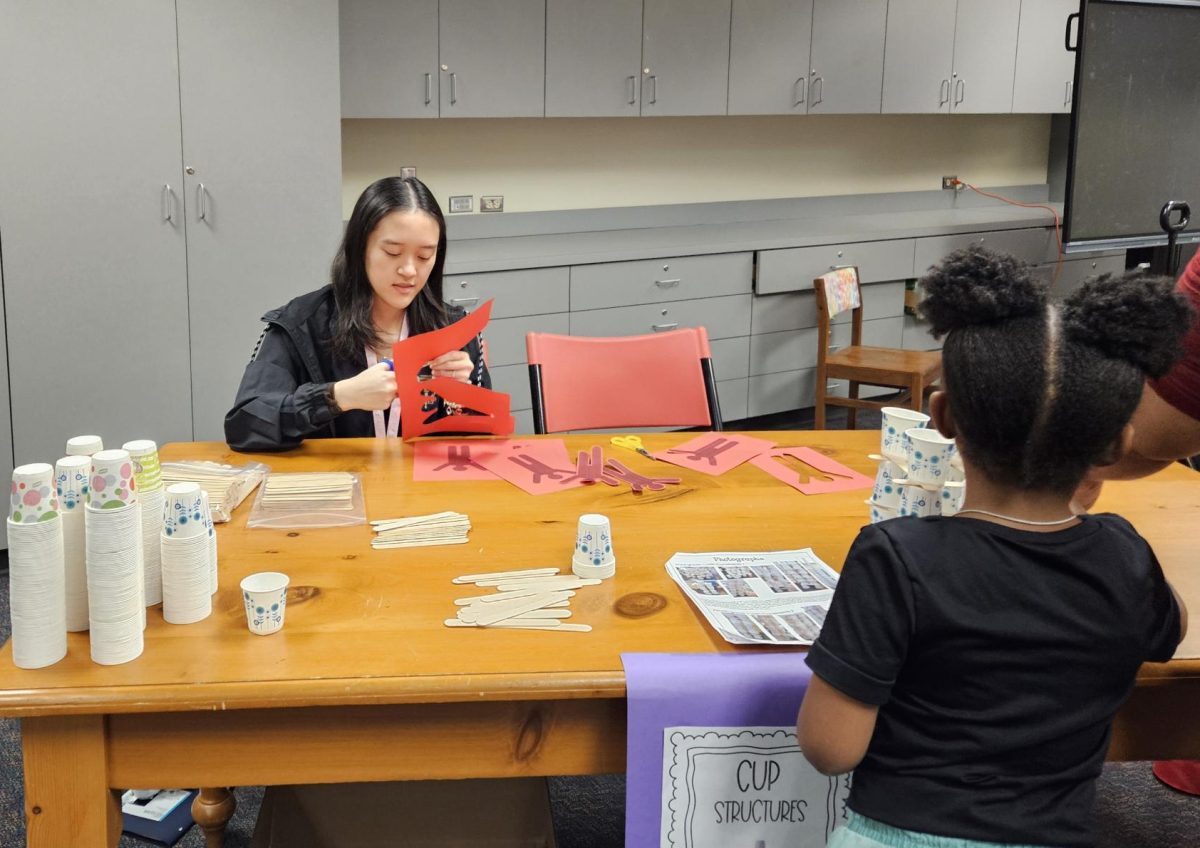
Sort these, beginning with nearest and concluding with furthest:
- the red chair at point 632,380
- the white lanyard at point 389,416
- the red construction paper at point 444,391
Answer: the red construction paper at point 444,391, the white lanyard at point 389,416, the red chair at point 632,380

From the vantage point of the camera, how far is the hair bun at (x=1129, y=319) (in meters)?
1.18

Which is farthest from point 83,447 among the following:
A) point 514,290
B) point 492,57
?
point 492,57

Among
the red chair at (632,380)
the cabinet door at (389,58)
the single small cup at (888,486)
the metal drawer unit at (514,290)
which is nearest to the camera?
the single small cup at (888,486)

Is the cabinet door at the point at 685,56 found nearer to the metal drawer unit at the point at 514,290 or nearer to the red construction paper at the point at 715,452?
the metal drawer unit at the point at 514,290

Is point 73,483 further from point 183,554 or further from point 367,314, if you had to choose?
point 367,314

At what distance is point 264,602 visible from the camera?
145 cm

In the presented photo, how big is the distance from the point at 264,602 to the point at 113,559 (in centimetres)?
18

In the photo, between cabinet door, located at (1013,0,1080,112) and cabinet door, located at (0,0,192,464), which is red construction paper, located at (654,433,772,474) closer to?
cabinet door, located at (0,0,192,464)

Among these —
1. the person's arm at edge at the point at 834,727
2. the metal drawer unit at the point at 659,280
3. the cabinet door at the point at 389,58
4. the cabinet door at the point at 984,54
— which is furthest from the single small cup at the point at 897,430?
the cabinet door at the point at 984,54

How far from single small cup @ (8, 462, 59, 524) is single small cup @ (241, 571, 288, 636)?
9.7 inches

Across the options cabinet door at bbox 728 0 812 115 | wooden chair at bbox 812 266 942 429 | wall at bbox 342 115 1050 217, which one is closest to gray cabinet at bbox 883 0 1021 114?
wall at bbox 342 115 1050 217

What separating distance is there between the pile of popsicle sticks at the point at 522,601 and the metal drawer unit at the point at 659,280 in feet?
9.36

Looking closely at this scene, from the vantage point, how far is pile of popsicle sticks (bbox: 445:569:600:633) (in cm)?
150

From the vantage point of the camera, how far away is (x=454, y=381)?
2.25m
